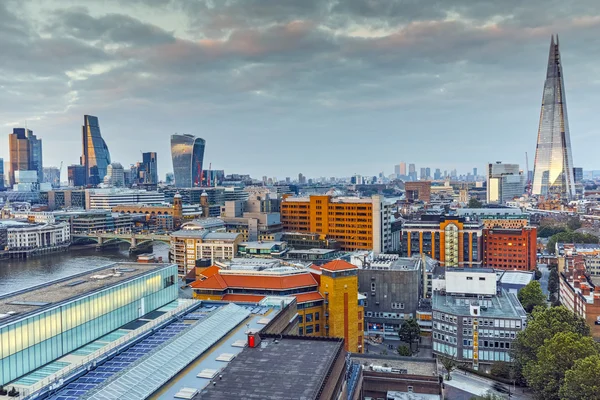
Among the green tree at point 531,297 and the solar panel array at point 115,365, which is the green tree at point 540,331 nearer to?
the green tree at point 531,297

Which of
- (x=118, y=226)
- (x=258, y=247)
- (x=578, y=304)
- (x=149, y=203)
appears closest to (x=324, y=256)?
(x=258, y=247)

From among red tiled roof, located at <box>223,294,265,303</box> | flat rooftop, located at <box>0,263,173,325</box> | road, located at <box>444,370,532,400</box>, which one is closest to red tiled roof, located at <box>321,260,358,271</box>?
red tiled roof, located at <box>223,294,265,303</box>

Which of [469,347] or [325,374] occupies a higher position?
[325,374]

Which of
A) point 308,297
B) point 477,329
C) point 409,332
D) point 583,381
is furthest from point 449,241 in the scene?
point 583,381

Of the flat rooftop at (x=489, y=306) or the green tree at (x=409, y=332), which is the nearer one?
the flat rooftop at (x=489, y=306)

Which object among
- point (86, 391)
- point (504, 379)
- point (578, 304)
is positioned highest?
point (86, 391)

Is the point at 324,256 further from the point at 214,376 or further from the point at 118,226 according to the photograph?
the point at 118,226

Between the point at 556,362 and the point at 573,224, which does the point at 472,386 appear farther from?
the point at 573,224

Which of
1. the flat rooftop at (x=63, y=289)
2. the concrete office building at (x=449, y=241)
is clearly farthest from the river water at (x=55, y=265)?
the concrete office building at (x=449, y=241)
